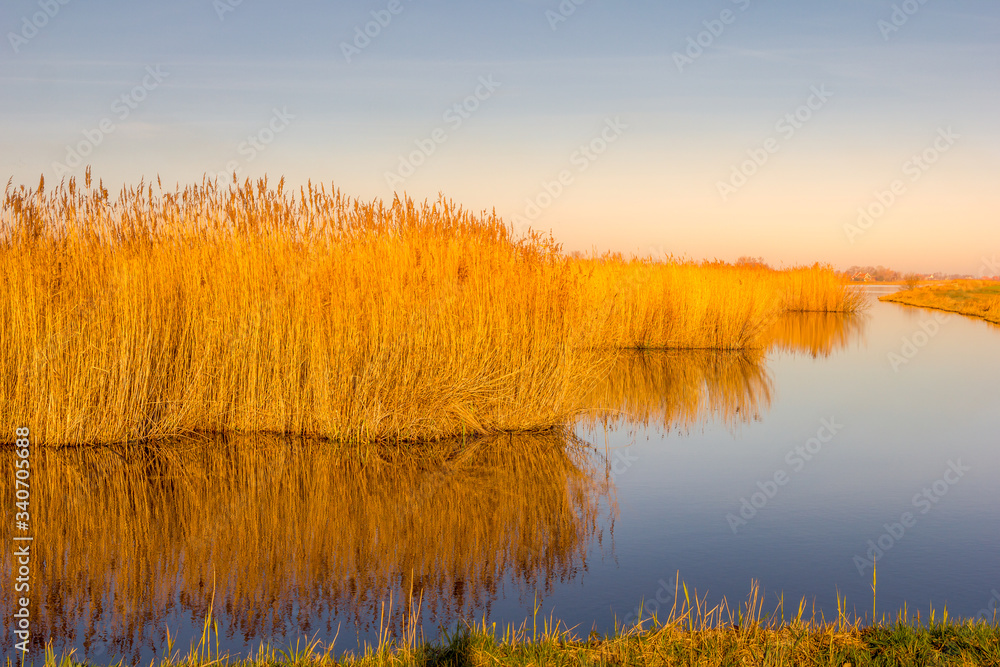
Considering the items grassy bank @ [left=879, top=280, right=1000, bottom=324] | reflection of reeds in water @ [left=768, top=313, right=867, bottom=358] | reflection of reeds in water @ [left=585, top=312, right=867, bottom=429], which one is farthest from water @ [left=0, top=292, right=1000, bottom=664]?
grassy bank @ [left=879, top=280, right=1000, bottom=324]

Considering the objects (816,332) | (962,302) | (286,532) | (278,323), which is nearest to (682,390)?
(278,323)

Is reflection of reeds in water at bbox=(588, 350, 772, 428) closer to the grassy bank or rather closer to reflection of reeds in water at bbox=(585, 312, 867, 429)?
reflection of reeds in water at bbox=(585, 312, 867, 429)

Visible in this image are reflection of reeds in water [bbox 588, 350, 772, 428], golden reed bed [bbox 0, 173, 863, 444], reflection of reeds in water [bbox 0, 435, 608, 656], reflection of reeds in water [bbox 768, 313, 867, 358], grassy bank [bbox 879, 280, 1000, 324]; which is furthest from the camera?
grassy bank [bbox 879, 280, 1000, 324]

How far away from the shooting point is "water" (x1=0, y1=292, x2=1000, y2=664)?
4246 millimetres

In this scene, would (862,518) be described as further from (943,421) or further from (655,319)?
(655,319)

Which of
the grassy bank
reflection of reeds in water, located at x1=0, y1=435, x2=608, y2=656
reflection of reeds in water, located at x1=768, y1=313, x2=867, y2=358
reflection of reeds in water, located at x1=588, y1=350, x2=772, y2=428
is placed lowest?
reflection of reeds in water, located at x1=0, y1=435, x2=608, y2=656

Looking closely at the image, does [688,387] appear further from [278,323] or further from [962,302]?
[962,302]

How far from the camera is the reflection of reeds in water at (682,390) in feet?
32.0

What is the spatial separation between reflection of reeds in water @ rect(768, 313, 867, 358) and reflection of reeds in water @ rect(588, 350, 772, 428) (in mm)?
2727

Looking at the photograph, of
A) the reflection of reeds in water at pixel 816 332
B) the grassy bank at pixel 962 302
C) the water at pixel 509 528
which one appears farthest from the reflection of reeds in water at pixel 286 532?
the grassy bank at pixel 962 302

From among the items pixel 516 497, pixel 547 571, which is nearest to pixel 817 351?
pixel 516 497

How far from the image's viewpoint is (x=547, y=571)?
4805 mm

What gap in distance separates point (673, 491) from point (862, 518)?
142 centimetres

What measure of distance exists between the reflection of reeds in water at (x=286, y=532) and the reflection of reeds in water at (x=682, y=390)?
2.31 metres
